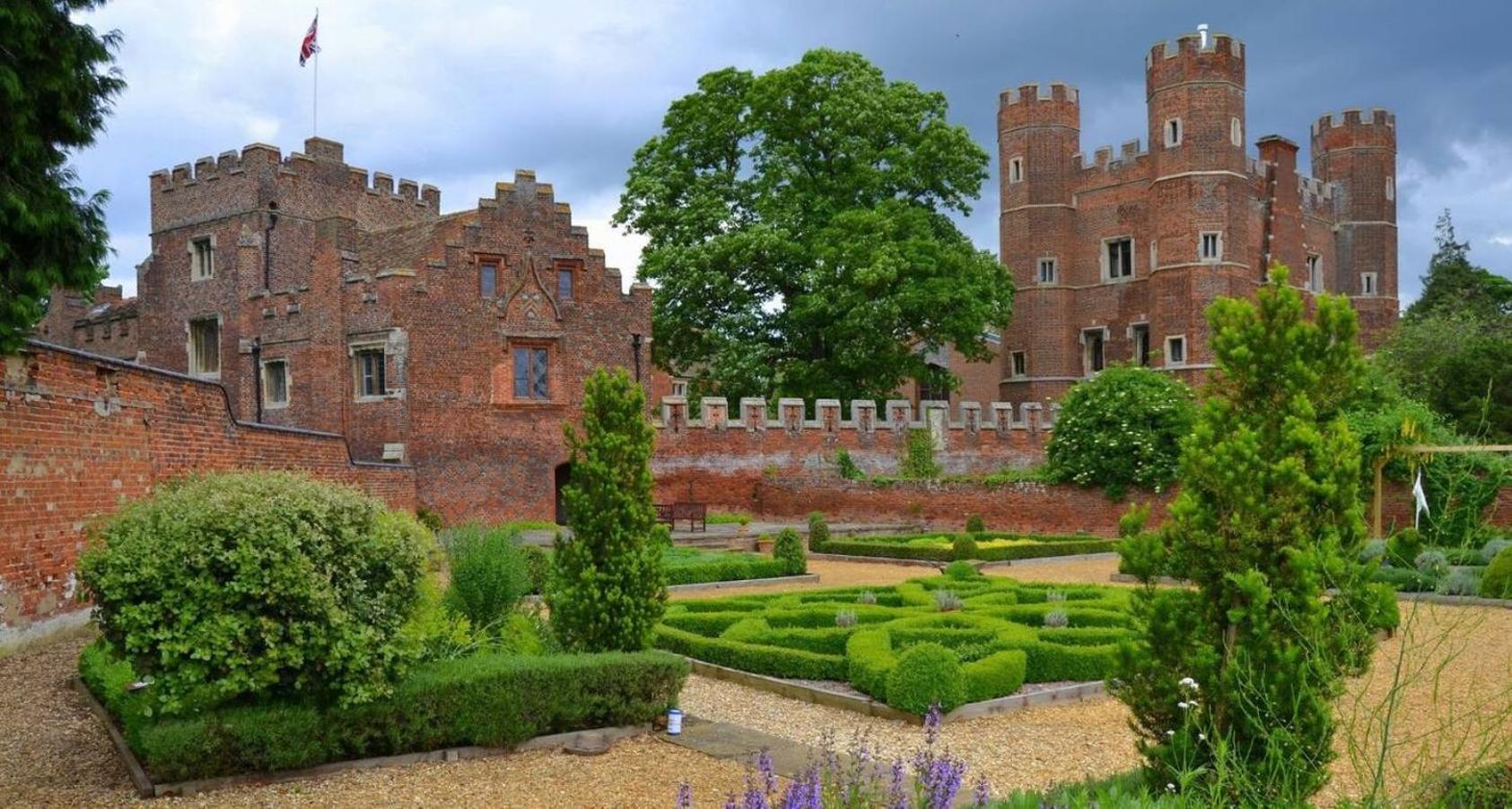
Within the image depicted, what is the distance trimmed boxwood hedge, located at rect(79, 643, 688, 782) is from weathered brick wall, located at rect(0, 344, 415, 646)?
295 centimetres

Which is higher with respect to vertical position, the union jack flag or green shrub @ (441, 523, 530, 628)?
the union jack flag

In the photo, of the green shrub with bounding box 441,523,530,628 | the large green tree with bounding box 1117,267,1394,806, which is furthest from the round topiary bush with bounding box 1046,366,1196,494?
the large green tree with bounding box 1117,267,1394,806

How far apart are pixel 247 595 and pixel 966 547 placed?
15658mm

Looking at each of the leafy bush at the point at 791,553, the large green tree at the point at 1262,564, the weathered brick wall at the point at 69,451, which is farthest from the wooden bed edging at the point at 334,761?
the leafy bush at the point at 791,553

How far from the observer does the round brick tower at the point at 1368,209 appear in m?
52.6

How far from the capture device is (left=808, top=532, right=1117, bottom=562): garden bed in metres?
21.4

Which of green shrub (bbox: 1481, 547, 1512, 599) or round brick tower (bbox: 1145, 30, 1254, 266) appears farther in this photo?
round brick tower (bbox: 1145, 30, 1254, 266)

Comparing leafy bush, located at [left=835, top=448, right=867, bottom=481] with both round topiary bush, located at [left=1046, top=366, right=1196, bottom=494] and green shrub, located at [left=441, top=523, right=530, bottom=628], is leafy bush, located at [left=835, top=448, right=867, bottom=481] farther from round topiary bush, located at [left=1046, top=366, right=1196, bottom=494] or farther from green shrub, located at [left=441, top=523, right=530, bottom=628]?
green shrub, located at [left=441, top=523, right=530, bottom=628]

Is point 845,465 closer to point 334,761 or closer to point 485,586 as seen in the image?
point 485,586

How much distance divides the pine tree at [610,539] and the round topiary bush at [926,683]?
1.98 m

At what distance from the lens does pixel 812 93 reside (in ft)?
115

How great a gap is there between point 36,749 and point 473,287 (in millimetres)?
21050

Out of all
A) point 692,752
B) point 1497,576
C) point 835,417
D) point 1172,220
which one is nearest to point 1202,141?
point 1172,220

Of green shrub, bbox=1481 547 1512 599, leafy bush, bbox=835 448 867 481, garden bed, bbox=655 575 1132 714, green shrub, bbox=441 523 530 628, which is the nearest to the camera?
garden bed, bbox=655 575 1132 714
